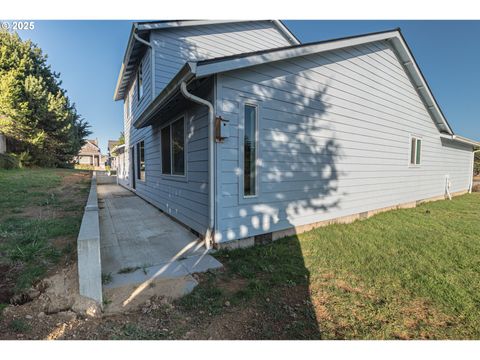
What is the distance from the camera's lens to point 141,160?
31.3 feet

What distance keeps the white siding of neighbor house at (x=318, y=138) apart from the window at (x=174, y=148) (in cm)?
175

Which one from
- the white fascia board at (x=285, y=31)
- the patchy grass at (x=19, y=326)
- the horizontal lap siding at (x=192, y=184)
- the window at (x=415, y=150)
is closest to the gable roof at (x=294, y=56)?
the horizontal lap siding at (x=192, y=184)

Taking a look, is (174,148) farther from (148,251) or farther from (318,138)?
(318,138)

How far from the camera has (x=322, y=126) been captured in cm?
530

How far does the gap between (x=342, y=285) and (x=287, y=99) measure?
11.3ft

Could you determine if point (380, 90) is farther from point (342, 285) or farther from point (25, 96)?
point (25, 96)

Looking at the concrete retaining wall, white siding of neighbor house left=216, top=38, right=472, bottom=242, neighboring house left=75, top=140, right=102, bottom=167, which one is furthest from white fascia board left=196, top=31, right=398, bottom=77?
neighboring house left=75, top=140, right=102, bottom=167

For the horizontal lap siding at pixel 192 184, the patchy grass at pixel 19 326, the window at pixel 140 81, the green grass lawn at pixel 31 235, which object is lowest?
the patchy grass at pixel 19 326

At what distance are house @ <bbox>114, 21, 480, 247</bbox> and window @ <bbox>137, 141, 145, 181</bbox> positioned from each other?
0.09 m

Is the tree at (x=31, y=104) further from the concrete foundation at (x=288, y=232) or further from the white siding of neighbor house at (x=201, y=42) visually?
the concrete foundation at (x=288, y=232)

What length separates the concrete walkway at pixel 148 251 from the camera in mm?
3059

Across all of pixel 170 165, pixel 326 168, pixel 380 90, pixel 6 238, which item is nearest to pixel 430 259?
pixel 326 168

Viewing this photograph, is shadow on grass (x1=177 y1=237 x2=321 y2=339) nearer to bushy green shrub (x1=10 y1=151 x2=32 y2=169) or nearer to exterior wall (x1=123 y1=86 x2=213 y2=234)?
exterior wall (x1=123 y1=86 x2=213 y2=234)

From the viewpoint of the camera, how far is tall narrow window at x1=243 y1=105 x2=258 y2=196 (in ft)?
13.9
